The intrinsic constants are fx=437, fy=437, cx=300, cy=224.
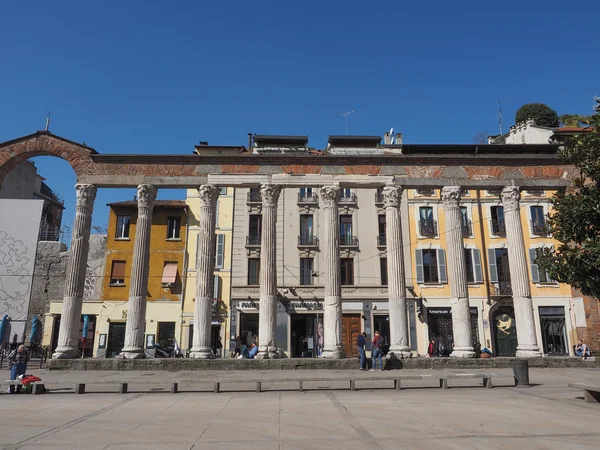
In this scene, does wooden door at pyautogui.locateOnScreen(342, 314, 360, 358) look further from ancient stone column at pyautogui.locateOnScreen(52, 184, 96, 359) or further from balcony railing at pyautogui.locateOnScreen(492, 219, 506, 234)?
ancient stone column at pyautogui.locateOnScreen(52, 184, 96, 359)

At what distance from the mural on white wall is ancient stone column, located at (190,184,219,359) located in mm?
7907

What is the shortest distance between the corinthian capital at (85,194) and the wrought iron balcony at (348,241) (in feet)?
56.4

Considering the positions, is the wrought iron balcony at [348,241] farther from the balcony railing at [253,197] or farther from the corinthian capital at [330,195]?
the corinthian capital at [330,195]

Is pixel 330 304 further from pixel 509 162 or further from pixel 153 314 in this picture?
pixel 153 314

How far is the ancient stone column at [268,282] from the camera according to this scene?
18.4 m

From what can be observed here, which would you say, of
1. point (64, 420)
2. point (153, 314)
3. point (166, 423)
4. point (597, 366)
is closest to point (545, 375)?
point (597, 366)

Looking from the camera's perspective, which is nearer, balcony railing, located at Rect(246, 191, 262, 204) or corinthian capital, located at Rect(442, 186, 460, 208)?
corinthian capital, located at Rect(442, 186, 460, 208)

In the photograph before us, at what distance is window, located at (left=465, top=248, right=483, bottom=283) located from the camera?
1193 inches

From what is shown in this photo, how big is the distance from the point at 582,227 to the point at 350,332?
19815mm

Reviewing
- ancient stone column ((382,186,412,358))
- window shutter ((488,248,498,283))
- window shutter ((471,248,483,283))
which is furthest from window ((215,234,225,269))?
window shutter ((488,248,498,283))

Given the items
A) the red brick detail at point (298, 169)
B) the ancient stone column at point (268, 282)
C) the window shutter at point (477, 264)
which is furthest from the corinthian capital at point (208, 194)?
the window shutter at point (477, 264)

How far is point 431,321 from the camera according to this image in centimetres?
3017

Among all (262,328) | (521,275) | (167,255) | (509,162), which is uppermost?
(509,162)

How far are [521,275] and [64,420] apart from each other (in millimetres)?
18315
